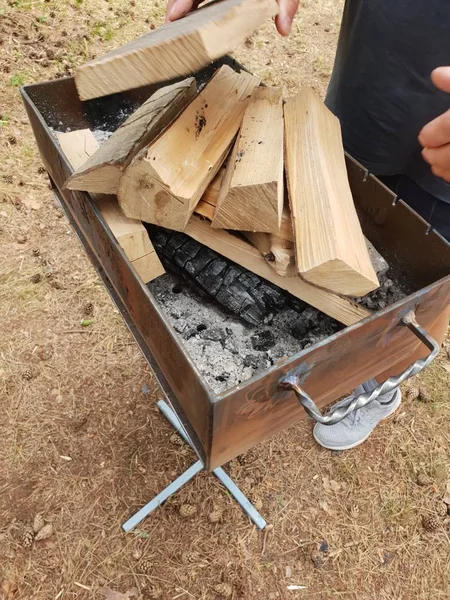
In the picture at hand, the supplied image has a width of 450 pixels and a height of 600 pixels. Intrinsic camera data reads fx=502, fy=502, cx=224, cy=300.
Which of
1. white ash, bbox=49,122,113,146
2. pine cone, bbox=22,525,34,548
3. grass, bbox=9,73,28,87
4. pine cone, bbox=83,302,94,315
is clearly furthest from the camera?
grass, bbox=9,73,28,87

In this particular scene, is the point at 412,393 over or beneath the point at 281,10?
beneath

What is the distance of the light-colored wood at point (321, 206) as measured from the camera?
3.87ft

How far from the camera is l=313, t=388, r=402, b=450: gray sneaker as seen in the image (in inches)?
93.8

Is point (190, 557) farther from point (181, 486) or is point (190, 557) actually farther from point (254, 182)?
point (254, 182)

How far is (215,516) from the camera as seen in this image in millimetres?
2178

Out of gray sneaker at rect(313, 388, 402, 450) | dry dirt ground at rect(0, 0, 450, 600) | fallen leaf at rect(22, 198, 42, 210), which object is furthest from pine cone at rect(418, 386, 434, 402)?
fallen leaf at rect(22, 198, 42, 210)

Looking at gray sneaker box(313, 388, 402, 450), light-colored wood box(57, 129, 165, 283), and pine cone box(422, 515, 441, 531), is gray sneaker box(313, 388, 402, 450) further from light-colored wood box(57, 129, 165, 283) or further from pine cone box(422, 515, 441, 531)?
light-colored wood box(57, 129, 165, 283)

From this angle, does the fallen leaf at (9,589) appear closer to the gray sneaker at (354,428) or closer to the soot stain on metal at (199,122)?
the gray sneaker at (354,428)

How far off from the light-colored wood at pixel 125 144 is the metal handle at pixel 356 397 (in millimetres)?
675

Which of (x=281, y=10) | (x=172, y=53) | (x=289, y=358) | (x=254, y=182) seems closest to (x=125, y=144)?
(x=172, y=53)

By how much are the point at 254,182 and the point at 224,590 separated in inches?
64.4

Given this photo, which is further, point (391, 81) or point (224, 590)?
point (224, 590)

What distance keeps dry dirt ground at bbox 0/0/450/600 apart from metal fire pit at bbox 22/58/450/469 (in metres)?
0.91

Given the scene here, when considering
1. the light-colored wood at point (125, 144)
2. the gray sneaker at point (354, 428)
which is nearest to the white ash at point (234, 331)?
the light-colored wood at point (125, 144)
